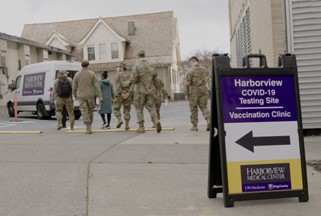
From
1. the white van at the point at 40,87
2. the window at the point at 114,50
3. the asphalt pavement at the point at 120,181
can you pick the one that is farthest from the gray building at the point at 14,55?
the asphalt pavement at the point at 120,181

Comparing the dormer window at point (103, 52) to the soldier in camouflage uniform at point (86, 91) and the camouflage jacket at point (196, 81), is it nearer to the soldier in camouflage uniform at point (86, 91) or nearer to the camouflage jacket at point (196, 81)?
the soldier in camouflage uniform at point (86, 91)

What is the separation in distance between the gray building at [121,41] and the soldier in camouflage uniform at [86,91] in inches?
1239

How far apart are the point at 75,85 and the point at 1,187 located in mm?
6287

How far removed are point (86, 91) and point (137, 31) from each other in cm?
3654

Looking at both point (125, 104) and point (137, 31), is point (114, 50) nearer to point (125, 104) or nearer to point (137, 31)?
point (137, 31)

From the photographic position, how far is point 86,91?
39.1ft

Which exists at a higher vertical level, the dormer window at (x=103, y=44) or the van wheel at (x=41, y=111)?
the dormer window at (x=103, y=44)

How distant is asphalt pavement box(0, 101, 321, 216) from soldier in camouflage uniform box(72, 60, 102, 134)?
193 cm

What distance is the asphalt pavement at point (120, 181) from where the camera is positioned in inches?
193

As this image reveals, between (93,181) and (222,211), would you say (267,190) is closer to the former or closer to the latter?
(222,211)

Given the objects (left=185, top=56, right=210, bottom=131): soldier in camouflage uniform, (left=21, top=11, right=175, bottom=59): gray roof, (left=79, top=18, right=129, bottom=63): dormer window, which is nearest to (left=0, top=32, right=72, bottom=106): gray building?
(left=79, top=18, right=129, bottom=63): dormer window

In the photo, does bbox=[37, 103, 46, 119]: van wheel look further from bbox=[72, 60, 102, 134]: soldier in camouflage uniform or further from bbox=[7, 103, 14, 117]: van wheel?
bbox=[72, 60, 102, 134]: soldier in camouflage uniform

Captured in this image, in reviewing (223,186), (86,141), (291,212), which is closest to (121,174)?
(223,186)

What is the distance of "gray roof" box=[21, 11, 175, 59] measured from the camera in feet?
152
